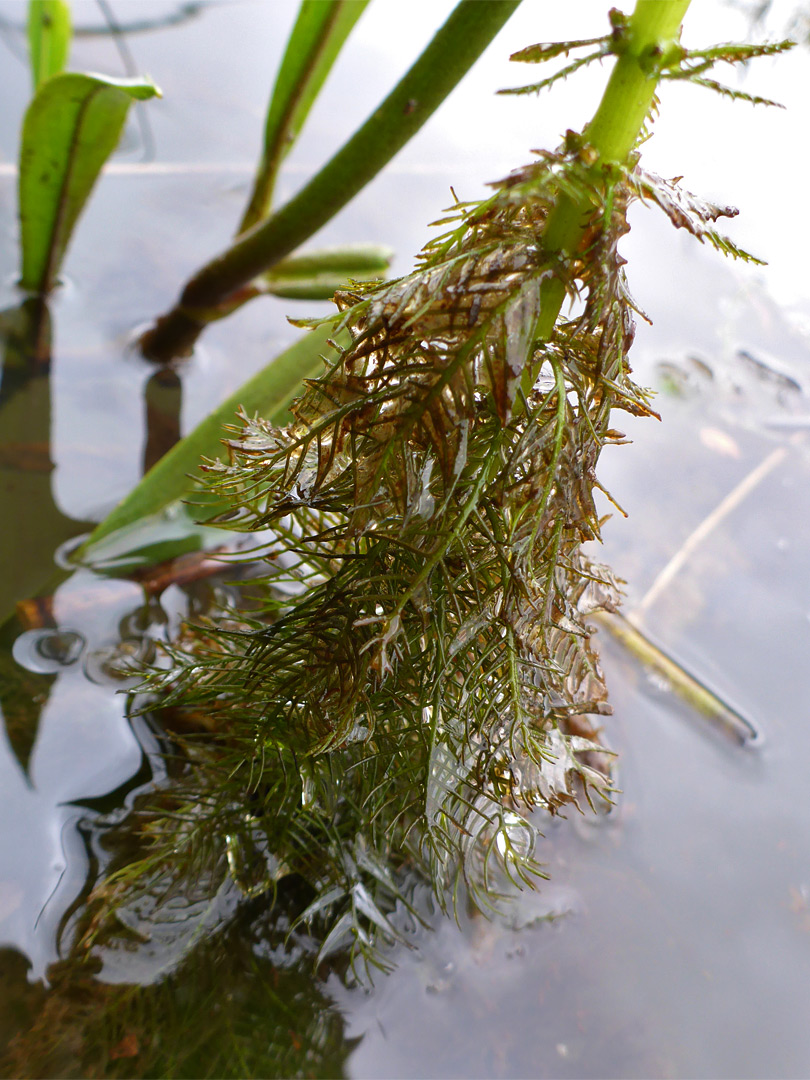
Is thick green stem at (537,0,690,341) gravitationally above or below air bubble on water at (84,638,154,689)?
Answer: above

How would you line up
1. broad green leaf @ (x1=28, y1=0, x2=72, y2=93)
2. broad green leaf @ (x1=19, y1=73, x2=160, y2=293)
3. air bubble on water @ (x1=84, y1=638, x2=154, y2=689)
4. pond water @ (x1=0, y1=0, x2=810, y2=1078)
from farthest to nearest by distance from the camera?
Result: 1. broad green leaf @ (x1=28, y1=0, x2=72, y2=93)
2. broad green leaf @ (x1=19, y1=73, x2=160, y2=293)
3. air bubble on water @ (x1=84, y1=638, x2=154, y2=689)
4. pond water @ (x1=0, y1=0, x2=810, y2=1078)

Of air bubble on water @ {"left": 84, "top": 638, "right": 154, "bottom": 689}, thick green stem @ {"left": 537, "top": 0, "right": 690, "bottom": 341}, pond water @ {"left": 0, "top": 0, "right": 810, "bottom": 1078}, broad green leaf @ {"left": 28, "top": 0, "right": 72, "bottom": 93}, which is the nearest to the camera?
thick green stem @ {"left": 537, "top": 0, "right": 690, "bottom": 341}

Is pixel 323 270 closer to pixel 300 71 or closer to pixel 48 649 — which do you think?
pixel 300 71

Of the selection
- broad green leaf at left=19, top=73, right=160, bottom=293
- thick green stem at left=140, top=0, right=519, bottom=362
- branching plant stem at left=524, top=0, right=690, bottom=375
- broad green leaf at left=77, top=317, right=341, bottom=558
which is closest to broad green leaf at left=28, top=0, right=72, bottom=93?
broad green leaf at left=19, top=73, right=160, bottom=293

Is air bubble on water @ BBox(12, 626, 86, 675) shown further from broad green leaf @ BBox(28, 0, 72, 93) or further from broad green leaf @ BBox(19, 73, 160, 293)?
broad green leaf @ BBox(28, 0, 72, 93)

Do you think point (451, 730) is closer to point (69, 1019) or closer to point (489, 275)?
point (489, 275)

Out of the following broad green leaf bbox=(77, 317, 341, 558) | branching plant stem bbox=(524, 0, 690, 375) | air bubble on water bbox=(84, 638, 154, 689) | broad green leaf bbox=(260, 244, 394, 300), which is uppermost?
branching plant stem bbox=(524, 0, 690, 375)

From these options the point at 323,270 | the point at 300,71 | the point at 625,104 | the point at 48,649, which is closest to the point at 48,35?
the point at 300,71
